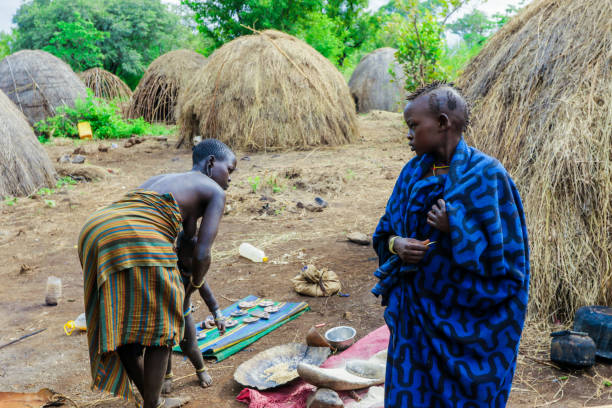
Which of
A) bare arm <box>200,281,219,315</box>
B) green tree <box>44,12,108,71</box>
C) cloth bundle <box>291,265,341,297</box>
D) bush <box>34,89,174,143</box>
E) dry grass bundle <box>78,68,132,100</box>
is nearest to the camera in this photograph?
bare arm <box>200,281,219,315</box>

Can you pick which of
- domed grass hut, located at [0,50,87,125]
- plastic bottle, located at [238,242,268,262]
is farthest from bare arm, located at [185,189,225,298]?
domed grass hut, located at [0,50,87,125]

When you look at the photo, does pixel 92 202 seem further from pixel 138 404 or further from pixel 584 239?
pixel 584 239

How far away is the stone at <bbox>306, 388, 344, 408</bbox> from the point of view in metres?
2.46

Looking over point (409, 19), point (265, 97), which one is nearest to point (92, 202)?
point (265, 97)

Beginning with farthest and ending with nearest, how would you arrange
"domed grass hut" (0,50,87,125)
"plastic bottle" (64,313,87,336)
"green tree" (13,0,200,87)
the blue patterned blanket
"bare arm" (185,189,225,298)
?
1. "green tree" (13,0,200,87)
2. "domed grass hut" (0,50,87,125)
3. "plastic bottle" (64,313,87,336)
4. "bare arm" (185,189,225,298)
5. the blue patterned blanket

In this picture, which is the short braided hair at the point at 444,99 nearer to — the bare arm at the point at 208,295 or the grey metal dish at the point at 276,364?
the bare arm at the point at 208,295

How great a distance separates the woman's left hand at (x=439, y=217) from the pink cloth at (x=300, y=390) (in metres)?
1.42

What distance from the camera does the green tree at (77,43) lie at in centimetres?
2269

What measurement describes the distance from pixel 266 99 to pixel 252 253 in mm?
6330

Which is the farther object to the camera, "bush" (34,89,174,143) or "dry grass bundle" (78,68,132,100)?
"dry grass bundle" (78,68,132,100)

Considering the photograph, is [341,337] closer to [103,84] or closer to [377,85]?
[377,85]

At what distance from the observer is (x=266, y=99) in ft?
35.1

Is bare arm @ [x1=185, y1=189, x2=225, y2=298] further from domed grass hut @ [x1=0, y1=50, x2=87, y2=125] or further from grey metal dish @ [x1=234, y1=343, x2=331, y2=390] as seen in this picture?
domed grass hut @ [x1=0, y1=50, x2=87, y2=125]

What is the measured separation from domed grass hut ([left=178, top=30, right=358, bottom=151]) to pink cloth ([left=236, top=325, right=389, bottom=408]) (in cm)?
786
